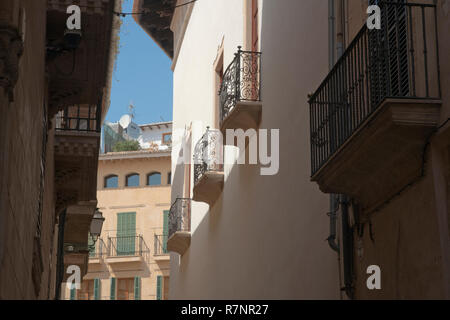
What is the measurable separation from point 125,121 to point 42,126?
43.8 m

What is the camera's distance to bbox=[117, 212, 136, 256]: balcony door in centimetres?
3834

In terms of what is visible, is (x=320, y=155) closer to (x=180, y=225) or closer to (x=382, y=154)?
(x=382, y=154)

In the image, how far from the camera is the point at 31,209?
29.8 feet

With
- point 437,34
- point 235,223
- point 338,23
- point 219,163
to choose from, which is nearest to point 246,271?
point 235,223

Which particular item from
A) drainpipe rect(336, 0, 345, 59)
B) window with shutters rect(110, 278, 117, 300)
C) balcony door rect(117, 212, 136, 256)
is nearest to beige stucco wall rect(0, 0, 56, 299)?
drainpipe rect(336, 0, 345, 59)

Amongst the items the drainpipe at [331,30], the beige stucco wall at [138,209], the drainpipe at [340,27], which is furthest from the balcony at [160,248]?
the drainpipe at [340,27]

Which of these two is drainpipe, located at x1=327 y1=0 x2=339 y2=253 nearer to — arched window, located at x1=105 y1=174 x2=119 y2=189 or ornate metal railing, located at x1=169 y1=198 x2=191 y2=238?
ornate metal railing, located at x1=169 y1=198 x2=191 y2=238

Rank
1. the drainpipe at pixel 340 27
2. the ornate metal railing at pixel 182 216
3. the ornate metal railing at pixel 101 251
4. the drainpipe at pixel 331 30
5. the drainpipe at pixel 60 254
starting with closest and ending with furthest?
the drainpipe at pixel 340 27 < the drainpipe at pixel 331 30 < the drainpipe at pixel 60 254 < the ornate metal railing at pixel 182 216 < the ornate metal railing at pixel 101 251

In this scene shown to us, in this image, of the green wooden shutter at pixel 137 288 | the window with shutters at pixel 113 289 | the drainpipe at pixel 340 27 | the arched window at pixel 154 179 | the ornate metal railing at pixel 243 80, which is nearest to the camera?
the drainpipe at pixel 340 27

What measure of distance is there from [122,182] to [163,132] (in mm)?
13231

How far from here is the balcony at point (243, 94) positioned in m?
15.1

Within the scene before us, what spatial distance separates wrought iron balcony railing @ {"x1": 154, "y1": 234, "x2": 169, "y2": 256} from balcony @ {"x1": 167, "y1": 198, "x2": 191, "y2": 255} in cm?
1590

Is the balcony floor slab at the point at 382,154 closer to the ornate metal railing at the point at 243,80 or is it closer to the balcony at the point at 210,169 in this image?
the ornate metal railing at the point at 243,80

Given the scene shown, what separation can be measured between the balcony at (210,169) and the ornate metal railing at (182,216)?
2.99 m
